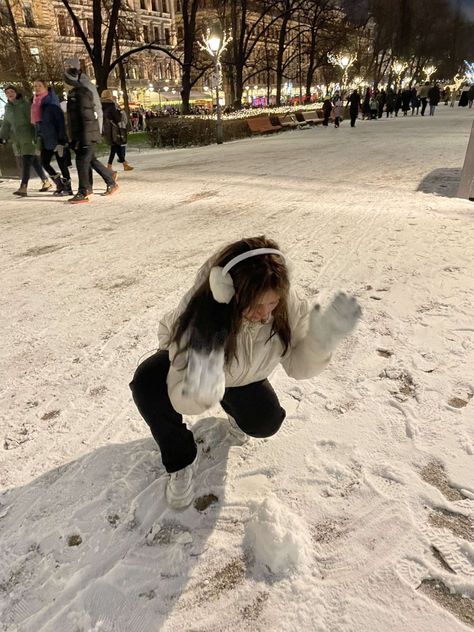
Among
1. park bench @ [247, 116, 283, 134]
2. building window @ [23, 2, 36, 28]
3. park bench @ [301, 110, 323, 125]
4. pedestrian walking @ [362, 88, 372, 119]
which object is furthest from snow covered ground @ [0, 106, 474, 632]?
building window @ [23, 2, 36, 28]

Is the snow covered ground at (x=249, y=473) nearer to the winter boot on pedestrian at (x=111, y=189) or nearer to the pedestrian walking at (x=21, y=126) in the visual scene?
the winter boot on pedestrian at (x=111, y=189)

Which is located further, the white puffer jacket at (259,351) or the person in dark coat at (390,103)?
the person in dark coat at (390,103)

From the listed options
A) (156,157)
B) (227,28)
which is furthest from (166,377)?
(227,28)

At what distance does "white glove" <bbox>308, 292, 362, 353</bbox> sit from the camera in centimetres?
153

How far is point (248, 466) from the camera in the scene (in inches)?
79.2

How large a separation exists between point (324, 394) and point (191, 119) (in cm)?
1520

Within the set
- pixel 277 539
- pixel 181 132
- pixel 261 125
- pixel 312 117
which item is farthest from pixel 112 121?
pixel 312 117

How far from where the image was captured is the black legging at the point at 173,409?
1.77 m

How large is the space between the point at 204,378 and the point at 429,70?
7374 centimetres

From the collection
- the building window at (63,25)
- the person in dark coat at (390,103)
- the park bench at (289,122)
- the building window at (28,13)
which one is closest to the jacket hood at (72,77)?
the park bench at (289,122)

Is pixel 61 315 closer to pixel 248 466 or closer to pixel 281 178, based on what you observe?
pixel 248 466

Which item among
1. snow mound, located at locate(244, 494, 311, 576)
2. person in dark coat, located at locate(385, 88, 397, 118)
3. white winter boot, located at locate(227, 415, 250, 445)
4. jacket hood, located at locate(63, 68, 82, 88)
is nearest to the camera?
snow mound, located at locate(244, 494, 311, 576)

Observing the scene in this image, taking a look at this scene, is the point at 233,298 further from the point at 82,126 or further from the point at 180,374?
the point at 82,126

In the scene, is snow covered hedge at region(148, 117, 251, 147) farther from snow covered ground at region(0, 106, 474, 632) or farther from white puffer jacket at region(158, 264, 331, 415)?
white puffer jacket at region(158, 264, 331, 415)
